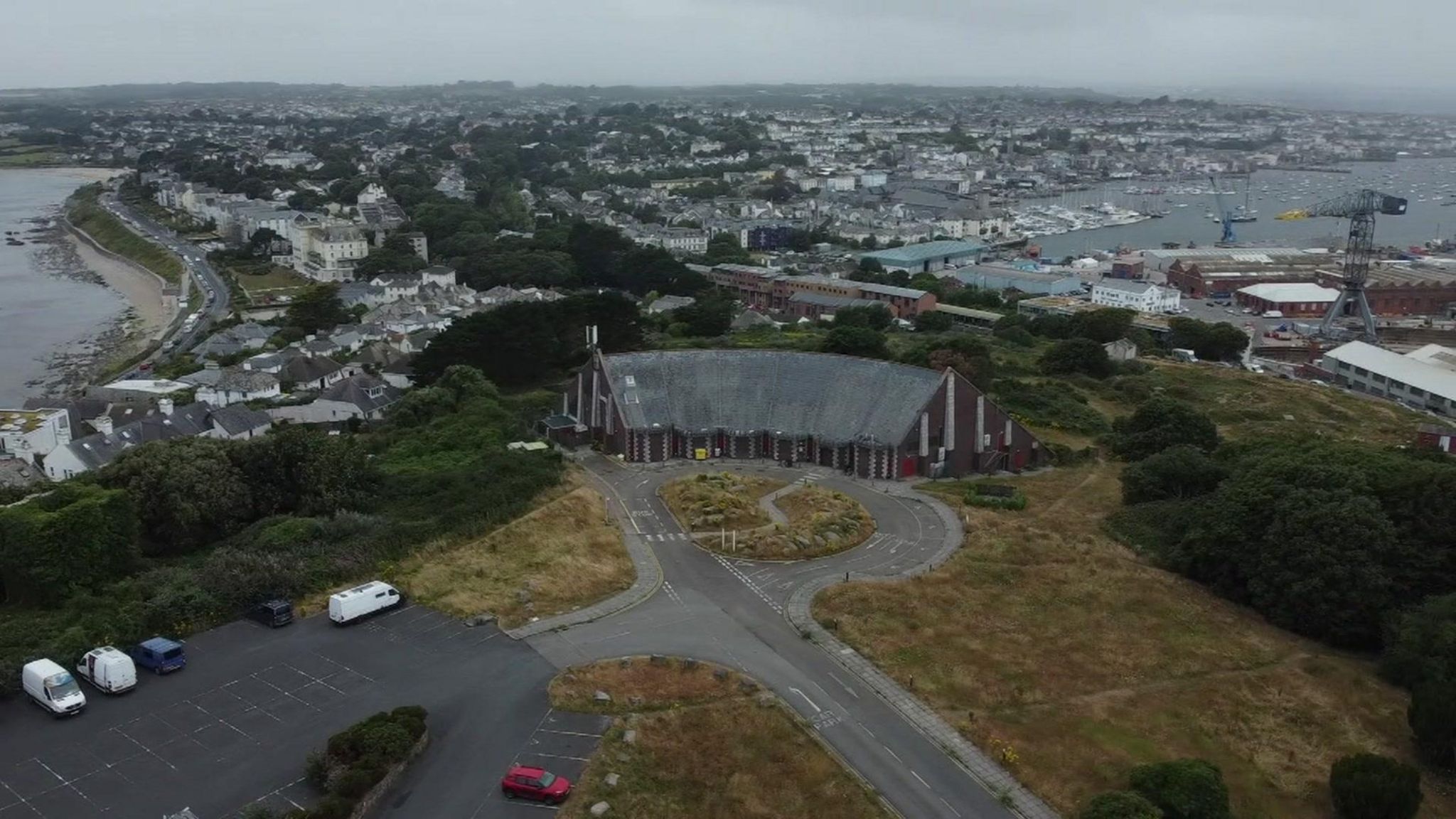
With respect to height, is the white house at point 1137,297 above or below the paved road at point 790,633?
below

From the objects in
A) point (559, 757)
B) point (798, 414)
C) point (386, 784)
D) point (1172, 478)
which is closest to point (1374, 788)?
point (559, 757)

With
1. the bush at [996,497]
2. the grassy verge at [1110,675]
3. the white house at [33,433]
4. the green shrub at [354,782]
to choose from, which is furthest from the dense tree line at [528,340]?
the green shrub at [354,782]

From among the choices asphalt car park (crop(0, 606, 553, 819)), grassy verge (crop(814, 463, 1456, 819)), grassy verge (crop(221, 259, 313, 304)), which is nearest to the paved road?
grassy verge (crop(814, 463, 1456, 819))

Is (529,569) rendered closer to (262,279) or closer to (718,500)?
(718,500)

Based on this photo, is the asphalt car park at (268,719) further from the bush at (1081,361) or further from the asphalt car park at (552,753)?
the bush at (1081,361)

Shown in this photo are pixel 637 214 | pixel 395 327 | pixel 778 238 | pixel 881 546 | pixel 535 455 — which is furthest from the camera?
pixel 637 214

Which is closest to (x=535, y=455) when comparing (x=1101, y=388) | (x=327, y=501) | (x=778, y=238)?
(x=327, y=501)

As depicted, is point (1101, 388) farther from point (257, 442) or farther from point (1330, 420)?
point (257, 442)
